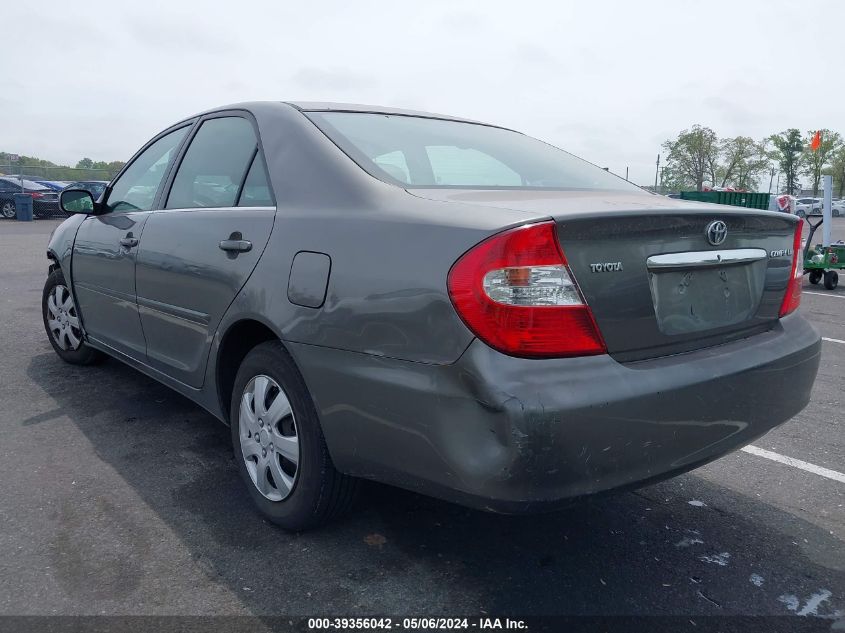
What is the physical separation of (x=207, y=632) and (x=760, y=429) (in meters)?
1.86

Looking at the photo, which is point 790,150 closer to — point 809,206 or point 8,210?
point 809,206

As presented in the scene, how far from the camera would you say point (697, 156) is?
74625mm

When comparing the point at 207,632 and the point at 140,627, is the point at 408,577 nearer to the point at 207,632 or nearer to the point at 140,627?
the point at 207,632

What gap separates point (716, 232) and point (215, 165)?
216 centimetres

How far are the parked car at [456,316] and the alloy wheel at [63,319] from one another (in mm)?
1762

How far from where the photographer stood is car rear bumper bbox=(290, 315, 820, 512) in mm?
1849

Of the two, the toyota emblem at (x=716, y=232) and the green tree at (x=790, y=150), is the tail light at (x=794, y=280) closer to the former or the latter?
the toyota emblem at (x=716, y=232)

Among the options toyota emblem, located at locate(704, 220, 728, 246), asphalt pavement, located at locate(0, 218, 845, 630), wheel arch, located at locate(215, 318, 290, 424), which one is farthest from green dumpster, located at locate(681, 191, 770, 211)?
wheel arch, located at locate(215, 318, 290, 424)

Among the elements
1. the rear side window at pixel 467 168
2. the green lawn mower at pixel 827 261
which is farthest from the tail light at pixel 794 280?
the green lawn mower at pixel 827 261

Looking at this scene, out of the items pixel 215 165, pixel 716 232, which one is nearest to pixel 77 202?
pixel 215 165

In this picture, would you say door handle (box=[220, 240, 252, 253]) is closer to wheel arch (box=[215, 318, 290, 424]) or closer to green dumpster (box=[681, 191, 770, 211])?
wheel arch (box=[215, 318, 290, 424])

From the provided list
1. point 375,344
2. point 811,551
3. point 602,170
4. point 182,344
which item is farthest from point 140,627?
point 602,170

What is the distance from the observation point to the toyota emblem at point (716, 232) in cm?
224

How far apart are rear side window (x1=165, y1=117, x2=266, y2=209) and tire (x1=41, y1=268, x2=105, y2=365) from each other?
170 centimetres
